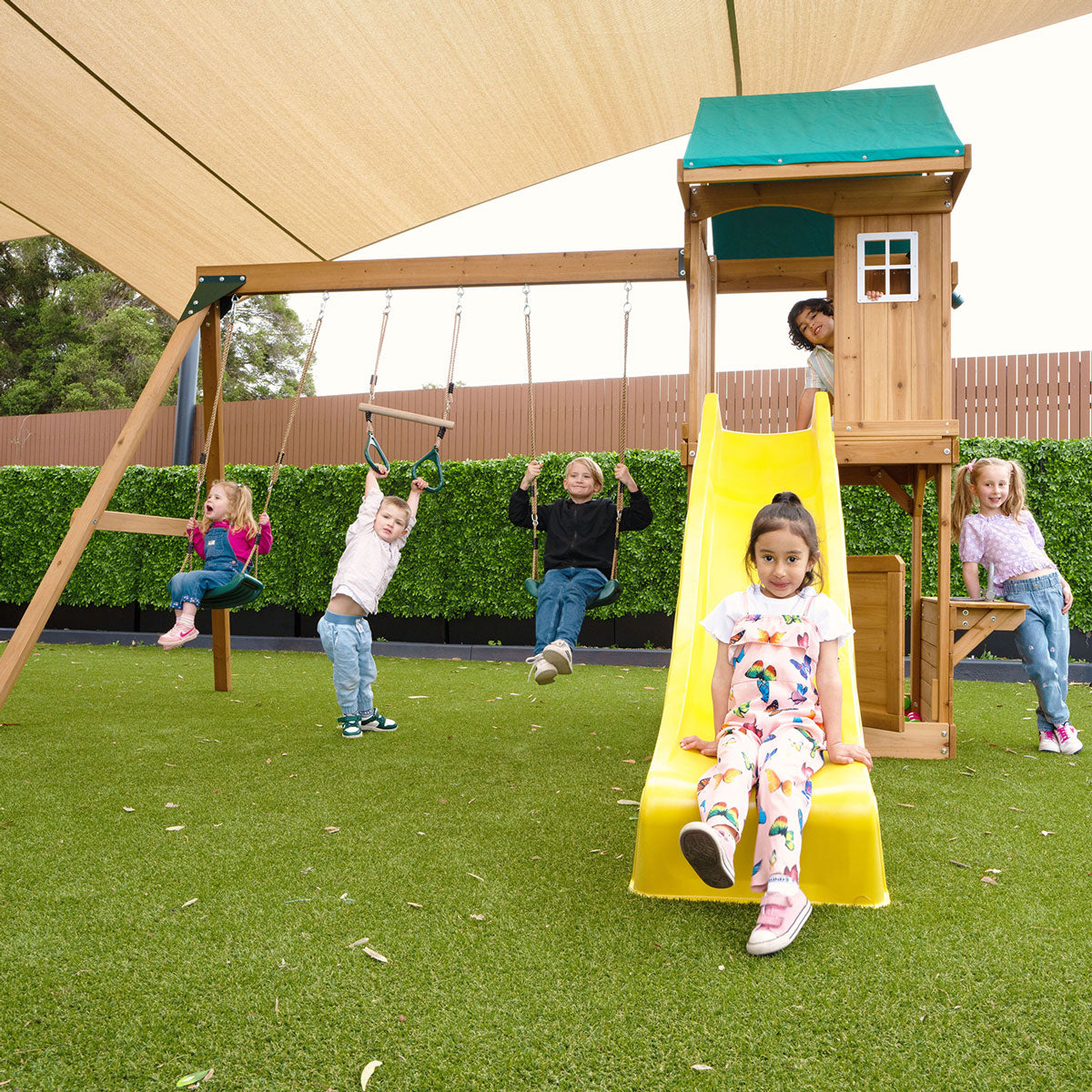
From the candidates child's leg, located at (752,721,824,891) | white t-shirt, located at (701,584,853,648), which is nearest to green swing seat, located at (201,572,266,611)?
white t-shirt, located at (701,584,853,648)

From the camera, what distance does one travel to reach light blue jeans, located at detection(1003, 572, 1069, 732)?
4852 mm

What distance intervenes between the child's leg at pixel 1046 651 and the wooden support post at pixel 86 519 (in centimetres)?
497

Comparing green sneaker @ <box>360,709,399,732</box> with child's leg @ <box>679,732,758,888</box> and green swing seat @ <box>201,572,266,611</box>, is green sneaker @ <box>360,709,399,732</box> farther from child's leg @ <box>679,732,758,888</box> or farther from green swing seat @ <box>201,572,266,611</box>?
child's leg @ <box>679,732,758,888</box>

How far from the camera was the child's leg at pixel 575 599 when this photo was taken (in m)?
5.14

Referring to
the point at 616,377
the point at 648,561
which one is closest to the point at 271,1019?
the point at 648,561

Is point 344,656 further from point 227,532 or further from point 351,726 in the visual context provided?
point 227,532

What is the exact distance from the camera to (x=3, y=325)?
27188 millimetres

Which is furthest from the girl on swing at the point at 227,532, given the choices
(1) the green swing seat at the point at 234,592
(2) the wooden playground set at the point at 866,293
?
(2) the wooden playground set at the point at 866,293

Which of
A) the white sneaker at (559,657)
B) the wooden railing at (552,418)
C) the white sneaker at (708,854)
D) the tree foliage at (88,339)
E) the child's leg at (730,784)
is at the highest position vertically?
the tree foliage at (88,339)

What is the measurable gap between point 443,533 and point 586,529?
4.31 meters

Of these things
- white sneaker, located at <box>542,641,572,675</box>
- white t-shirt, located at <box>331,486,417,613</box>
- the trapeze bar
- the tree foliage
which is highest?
the tree foliage

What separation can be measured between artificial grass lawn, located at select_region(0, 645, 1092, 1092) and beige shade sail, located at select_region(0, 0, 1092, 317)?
15.8 feet

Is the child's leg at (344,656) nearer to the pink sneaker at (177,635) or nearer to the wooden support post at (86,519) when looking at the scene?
the pink sneaker at (177,635)

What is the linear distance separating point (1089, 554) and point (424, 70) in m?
6.76
